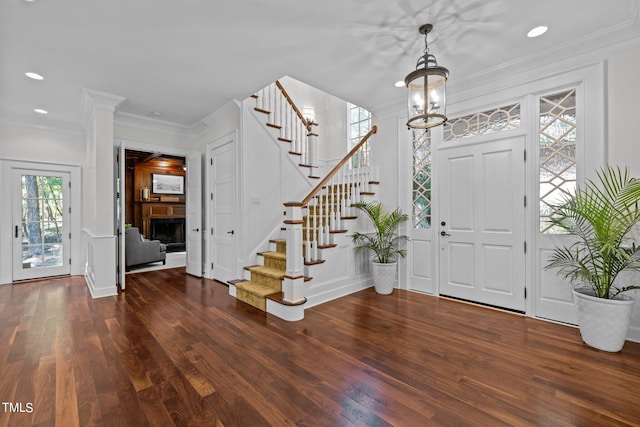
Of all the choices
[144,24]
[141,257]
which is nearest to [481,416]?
[144,24]

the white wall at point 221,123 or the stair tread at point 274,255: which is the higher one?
the white wall at point 221,123

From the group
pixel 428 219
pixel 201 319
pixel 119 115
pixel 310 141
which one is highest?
pixel 119 115

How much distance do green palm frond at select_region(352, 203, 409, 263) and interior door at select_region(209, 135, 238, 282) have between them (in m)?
1.94

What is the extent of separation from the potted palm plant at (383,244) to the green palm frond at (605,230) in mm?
1764

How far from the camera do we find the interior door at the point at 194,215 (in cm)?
516

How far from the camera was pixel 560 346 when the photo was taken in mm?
2436

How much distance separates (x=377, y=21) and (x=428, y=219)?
2.56 meters

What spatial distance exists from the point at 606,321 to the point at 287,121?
14.9 ft

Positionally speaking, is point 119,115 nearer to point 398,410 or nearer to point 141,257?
point 141,257

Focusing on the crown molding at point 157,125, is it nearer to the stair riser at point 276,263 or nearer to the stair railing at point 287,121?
A: the stair railing at point 287,121

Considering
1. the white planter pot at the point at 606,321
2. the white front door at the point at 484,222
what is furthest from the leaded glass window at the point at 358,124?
the white planter pot at the point at 606,321

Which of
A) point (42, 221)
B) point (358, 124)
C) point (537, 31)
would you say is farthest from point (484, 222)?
point (42, 221)

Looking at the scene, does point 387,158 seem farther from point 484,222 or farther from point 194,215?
point 194,215

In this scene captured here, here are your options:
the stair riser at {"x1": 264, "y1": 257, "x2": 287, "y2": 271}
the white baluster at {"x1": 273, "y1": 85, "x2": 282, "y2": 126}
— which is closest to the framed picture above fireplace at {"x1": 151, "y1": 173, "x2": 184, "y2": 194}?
the white baluster at {"x1": 273, "y1": 85, "x2": 282, "y2": 126}
